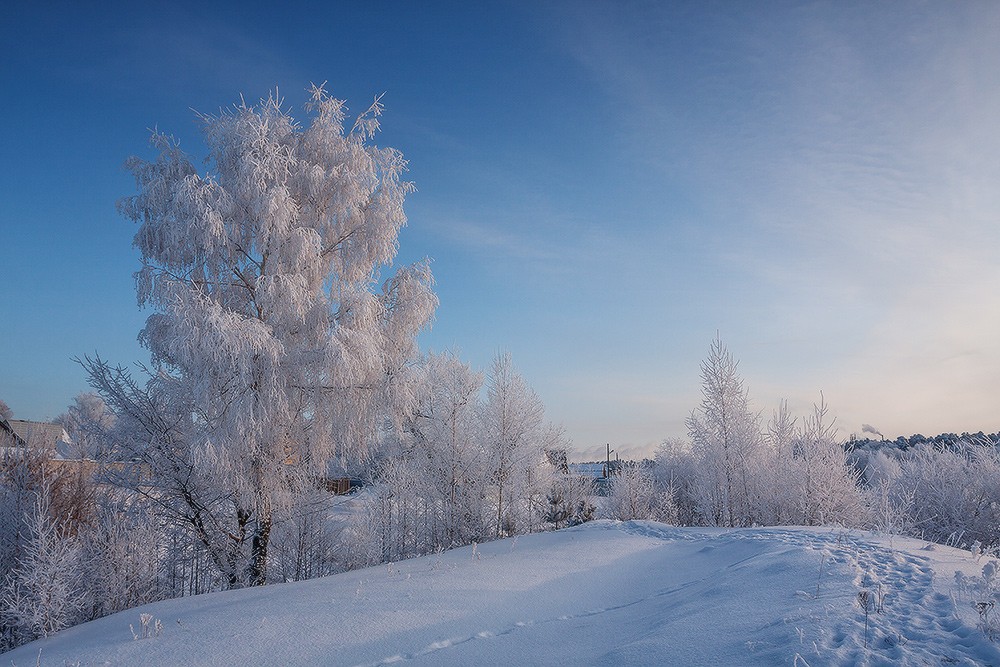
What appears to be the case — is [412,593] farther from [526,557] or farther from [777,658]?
[777,658]

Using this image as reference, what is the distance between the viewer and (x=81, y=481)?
13.9 meters

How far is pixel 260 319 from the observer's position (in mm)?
11273

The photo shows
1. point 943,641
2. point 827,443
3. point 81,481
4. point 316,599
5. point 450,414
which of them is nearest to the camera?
point 943,641

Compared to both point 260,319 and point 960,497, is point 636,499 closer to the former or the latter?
point 960,497

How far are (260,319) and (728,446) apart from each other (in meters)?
13.4

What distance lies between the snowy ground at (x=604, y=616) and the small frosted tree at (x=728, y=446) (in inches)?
312

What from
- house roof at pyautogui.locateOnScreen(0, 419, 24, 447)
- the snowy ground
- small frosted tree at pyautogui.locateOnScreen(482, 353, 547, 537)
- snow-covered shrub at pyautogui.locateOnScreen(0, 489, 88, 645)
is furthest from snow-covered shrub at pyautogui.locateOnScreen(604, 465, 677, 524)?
house roof at pyautogui.locateOnScreen(0, 419, 24, 447)

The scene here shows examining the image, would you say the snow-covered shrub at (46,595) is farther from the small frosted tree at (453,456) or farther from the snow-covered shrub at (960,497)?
the snow-covered shrub at (960,497)

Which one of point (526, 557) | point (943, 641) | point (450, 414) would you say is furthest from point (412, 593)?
point (450, 414)

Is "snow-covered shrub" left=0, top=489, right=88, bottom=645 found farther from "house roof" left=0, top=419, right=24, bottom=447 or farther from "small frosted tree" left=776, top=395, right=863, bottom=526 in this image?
"small frosted tree" left=776, top=395, right=863, bottom=526

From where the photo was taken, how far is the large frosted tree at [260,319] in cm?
1026

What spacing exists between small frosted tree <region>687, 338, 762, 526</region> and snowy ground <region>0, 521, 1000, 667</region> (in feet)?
26.0

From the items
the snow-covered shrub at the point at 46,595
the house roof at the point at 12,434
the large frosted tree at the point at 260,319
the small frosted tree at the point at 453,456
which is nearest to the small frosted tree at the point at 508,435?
the small frosted tree at the point at 453,456

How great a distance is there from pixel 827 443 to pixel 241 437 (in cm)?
1442
